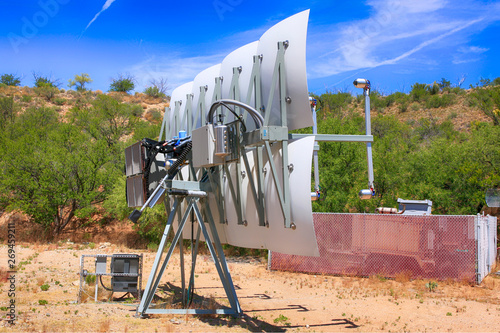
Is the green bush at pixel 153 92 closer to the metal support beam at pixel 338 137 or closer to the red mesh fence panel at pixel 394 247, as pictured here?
the red mesh fence panel at pixel 394 247

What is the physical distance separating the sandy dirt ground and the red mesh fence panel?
1.53ft

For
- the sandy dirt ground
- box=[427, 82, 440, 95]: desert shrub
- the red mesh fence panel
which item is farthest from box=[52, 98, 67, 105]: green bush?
the red mesh fence panel

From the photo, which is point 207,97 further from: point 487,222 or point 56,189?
point 56,189

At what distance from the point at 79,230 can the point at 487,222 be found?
78.8ft

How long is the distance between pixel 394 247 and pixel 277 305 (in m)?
5.97

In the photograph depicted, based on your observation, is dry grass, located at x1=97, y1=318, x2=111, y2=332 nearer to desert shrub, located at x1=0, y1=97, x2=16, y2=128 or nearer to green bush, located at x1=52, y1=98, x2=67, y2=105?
desert shrub, located at x1=0, y1=97, x2=16, y2=128

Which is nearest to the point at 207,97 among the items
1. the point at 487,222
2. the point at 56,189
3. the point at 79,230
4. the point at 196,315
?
the point at 196,315

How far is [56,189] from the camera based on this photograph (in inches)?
1088

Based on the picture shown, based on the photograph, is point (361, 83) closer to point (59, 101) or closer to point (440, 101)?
point (440, 101)

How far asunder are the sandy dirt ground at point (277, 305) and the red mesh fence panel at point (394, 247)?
18.4 inches

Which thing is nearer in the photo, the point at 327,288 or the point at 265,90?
the point at 265,90

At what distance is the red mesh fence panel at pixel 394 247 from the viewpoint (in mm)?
15336

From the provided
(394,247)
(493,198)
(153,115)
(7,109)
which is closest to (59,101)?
(7,109)

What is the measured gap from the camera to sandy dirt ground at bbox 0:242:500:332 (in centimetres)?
959
